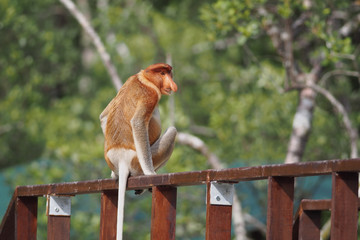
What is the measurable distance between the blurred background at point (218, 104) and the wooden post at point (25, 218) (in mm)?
3321

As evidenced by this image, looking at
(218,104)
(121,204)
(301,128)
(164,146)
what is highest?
(218,104)

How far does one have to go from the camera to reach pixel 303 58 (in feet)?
30.2

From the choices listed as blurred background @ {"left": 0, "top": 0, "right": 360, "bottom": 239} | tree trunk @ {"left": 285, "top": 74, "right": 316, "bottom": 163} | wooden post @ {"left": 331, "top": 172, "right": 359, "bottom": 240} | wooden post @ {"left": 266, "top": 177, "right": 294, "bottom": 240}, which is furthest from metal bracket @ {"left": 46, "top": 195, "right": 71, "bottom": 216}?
tree trunk @ {"left": 285, "top": 74, "right": 316, "bottom": 163}

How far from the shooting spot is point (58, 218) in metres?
3.12

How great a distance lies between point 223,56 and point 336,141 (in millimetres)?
8442

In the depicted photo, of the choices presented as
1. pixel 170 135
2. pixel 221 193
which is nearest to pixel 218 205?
pixel 221 193

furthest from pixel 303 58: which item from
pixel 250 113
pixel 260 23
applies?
pixel 260 23

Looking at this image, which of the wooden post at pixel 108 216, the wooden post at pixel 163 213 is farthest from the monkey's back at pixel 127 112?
the wooden post at pixel 163 213

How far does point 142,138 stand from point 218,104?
20.3ft

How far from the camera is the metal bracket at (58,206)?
10.2ft

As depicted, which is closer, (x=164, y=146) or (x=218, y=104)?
(x=164, y=146)

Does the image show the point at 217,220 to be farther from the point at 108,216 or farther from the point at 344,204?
the point at 108,216

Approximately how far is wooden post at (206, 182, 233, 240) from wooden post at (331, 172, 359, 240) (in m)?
0.47

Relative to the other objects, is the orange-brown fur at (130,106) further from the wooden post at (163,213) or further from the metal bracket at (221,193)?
the metal bracket at (221,193)
